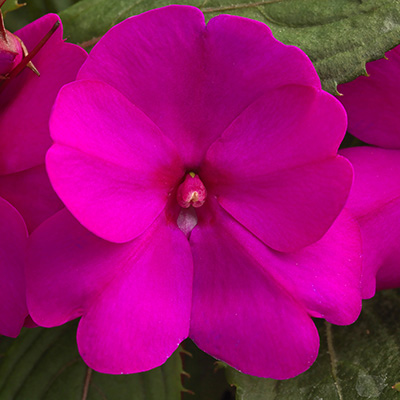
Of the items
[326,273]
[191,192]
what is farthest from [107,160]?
[326,273]

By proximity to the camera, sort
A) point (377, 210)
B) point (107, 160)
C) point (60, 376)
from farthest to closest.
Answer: point (60, 376), point (377, 210), point (107, 160)

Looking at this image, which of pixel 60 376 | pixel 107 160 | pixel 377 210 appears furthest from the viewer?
pixel 60 376

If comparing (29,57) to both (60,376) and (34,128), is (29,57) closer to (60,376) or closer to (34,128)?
(34,128)

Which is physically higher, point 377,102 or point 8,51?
point 8,51

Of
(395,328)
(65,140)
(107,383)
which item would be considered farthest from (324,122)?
(107,383)

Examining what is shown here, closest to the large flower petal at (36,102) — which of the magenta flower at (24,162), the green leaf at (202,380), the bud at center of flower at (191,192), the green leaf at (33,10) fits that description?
the magenta flower at (24,162)
